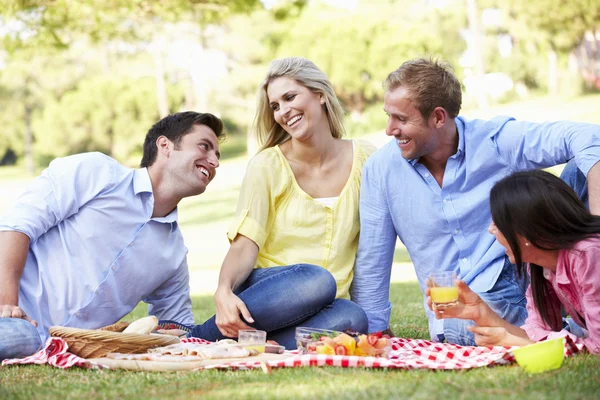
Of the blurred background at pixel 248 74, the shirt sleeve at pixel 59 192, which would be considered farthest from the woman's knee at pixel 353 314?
the blurred background at pixel 248 74

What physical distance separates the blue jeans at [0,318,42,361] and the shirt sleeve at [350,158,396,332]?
1.90 m

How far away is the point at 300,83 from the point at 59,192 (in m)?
1.62

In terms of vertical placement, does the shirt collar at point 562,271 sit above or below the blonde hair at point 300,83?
below

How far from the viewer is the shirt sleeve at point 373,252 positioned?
470 cm

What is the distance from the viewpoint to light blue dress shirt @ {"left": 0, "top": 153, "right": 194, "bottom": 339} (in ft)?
14.8

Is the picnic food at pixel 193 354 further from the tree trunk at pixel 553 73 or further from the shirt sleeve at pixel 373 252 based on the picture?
the tree trunk at pixel 553 73

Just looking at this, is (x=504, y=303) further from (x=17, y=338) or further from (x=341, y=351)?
(x=17, y=338)

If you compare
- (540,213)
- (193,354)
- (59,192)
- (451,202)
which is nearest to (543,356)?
(540,213)

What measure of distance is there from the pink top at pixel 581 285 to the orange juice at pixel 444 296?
0.49m

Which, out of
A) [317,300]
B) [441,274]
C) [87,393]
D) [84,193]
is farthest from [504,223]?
[84,193]

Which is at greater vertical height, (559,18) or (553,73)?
(559,18)

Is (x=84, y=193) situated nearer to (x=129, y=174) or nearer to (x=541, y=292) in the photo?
(x=129, y=174)

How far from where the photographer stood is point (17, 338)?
13.5ft

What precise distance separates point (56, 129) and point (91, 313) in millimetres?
37007
